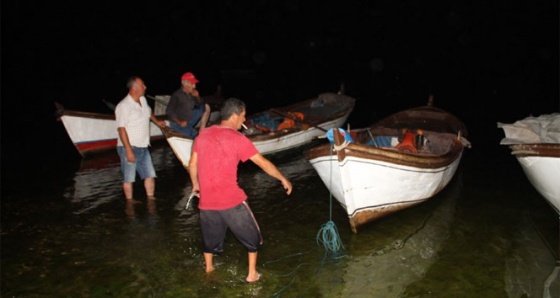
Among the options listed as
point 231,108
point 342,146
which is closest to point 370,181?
point 342,146

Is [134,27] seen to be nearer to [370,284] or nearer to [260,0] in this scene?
[260,0]

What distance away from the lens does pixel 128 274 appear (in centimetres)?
597

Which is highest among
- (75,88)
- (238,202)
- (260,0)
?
(260,0)

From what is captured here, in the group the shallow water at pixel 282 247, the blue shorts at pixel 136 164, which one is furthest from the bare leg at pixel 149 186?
the blue shorts at pixel 136 164

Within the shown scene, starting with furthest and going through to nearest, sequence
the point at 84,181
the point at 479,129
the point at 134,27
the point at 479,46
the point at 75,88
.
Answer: the point at 479,46, the point at 134,27, the point at 75,88, the point at 479,129, the point at 84,181

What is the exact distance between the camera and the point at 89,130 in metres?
13.5

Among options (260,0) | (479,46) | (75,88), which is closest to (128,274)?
(75,88)

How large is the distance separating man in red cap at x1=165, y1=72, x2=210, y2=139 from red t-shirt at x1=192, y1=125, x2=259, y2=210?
482cm

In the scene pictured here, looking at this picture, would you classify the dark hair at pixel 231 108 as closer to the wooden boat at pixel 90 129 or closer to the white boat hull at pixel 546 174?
the white boat hull at pixel 546 174

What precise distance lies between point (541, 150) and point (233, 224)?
180 inches

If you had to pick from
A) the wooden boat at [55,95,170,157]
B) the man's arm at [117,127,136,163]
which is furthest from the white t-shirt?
the wooden boat at [55,95,170,157]

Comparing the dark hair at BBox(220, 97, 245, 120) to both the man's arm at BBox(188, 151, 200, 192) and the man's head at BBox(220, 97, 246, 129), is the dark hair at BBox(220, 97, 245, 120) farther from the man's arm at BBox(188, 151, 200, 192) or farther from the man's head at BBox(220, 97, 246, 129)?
the man's arm at BBox(188, 151, 200, 192)

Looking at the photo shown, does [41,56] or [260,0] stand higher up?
[260,0]

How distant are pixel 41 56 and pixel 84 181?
38.3 m
